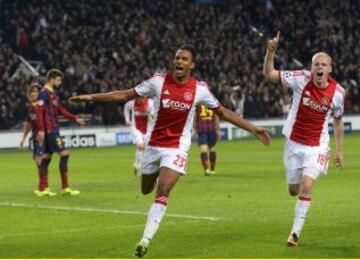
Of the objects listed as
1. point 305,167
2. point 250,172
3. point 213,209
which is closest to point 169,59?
point 250,172

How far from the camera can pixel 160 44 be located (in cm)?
4903

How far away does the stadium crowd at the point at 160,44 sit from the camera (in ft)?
147

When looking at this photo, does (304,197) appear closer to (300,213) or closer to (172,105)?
(300,213)

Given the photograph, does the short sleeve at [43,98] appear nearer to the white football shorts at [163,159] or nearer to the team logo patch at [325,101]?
the white football shorts at [163,159]

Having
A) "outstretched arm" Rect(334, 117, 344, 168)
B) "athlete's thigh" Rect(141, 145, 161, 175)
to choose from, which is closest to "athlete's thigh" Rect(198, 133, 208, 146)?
"outstretched arm" Rect(334, 117, 344, 168)

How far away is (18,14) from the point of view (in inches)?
1896

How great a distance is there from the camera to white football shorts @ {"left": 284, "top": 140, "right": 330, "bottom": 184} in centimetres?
1329

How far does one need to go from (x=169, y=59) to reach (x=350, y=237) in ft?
116

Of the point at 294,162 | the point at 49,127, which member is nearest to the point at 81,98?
the point at 294,162

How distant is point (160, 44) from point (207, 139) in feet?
75.6

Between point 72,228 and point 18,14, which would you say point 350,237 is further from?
point 18,14

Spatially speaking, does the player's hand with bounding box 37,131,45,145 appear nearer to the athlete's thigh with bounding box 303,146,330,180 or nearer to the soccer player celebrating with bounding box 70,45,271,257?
the soccer player celebrating with bounding box 70,45,271,257

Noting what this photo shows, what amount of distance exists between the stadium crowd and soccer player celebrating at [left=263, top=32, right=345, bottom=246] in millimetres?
28728

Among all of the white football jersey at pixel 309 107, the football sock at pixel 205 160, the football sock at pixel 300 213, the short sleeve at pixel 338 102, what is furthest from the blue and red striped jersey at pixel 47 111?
the football sock at pixel 300 213
